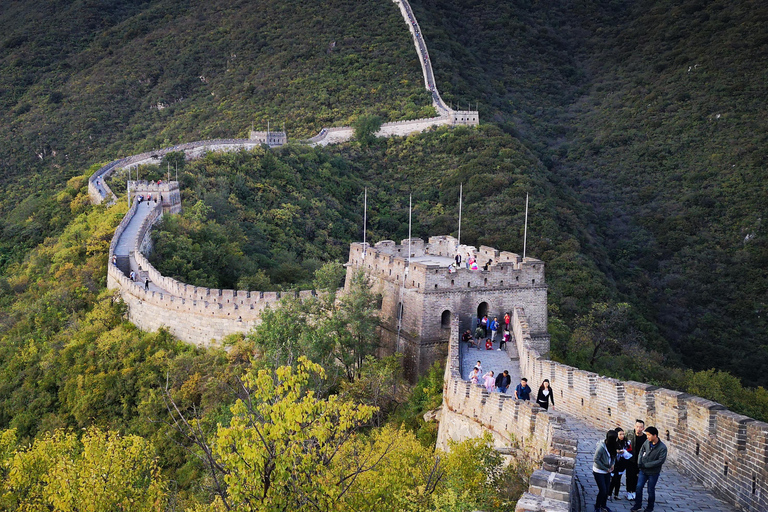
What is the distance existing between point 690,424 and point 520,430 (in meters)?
2.93

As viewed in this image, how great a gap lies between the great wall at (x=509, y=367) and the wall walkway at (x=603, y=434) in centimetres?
2

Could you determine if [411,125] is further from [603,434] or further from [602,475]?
[602,475]

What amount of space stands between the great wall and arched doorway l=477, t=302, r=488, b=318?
8 cm

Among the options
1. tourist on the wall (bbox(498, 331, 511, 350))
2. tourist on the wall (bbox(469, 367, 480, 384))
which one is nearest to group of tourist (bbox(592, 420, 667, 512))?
tourist on the wall (bbox(469, 367, 480, 384))

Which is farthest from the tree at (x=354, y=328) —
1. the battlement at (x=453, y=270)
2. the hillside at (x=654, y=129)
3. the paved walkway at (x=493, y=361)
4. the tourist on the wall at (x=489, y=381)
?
the hillside at (x=654, y=129)

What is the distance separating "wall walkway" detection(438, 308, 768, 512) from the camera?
10.2m

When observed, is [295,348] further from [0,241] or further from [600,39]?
[600,39]

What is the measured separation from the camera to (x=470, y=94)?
100m

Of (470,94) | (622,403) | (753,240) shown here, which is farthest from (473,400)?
(470,94)

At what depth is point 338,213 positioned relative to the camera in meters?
61.3

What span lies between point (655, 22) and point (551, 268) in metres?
87.0

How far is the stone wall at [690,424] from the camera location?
10500 mm

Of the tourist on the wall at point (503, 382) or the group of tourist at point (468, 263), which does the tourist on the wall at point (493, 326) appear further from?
the tourist on the wall at point (503, 382)

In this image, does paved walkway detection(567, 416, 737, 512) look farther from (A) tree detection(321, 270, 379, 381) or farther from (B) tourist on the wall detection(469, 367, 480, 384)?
(A) tree detection(321, 270, 379, 381)
